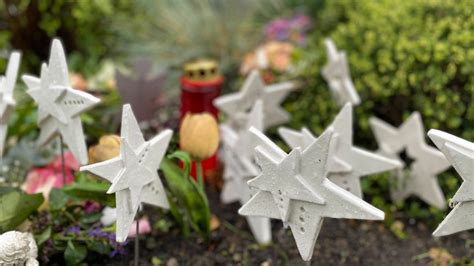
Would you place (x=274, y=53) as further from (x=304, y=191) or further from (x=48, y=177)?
(x=304, y=191)

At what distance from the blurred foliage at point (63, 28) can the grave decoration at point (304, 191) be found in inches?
54.3

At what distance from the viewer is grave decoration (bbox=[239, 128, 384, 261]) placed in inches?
40.2

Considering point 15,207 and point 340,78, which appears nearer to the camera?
point 15,207

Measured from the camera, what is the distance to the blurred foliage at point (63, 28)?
227cm

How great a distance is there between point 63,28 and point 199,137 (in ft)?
4.12

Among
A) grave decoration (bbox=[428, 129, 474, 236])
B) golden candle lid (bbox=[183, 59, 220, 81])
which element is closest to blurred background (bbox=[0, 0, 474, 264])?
golden candle lid (bbox=[183, 59, 220, 81])

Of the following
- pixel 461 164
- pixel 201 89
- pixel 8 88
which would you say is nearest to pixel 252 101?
pixel 201 89

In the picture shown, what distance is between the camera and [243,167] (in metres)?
1.49

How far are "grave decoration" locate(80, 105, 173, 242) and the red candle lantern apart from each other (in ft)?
1.78

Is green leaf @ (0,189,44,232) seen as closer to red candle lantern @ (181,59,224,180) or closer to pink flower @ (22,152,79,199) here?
pink flower @ (22,152,79,199)

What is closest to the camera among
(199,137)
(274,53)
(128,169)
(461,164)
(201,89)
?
(461,164)

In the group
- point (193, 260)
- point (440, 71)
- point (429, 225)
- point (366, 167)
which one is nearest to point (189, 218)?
point (193, 260)

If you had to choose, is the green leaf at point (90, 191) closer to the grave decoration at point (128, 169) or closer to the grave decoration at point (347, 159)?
the grave decoration at point (128, 169)

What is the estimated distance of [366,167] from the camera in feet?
4.44
